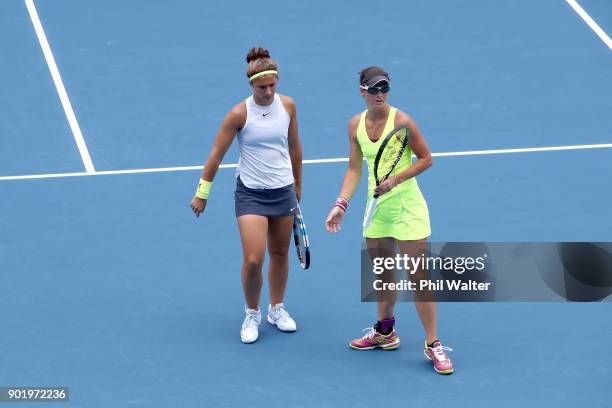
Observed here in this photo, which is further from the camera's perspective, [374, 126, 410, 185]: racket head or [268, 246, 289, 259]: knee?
[268, 246, 289, 259]: knee

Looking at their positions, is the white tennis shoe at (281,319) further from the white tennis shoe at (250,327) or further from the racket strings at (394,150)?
the racket strings at (394,150)

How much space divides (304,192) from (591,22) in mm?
5272

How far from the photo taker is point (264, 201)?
9.85 meters

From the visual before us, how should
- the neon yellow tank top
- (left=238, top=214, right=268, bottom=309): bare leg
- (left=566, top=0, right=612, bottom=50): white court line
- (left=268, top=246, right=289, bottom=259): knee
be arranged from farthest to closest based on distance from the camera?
(left=566, top=0, right=612, bottom=50): white court line
(left=268, top=246, right=289, bottom=259): knee
(left=238, top=214, right=268, bottom=309): bare leg
the neon yellow tank top

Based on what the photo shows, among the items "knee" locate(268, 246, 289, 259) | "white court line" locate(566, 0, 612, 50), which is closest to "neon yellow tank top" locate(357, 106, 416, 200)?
"knee" locate(268, 246, 289, 259)

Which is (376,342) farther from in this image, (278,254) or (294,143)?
(294,143)

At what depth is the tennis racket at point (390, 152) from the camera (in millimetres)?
9242

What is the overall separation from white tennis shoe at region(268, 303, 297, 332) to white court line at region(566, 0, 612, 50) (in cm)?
661

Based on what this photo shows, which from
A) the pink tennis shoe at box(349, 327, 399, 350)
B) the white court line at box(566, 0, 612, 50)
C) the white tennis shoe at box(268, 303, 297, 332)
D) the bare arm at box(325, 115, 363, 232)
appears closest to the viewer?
the bare arm at box(325, 115, 363, 232)

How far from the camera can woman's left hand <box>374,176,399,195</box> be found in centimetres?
922

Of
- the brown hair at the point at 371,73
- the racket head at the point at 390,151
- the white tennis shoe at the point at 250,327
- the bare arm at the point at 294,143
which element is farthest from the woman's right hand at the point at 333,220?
the white tennis shoe at the point at 250,327

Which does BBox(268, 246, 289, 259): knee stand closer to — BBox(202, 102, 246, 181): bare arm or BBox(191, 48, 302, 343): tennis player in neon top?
BBox(191, 48, 302, 343): tennis player in neon top

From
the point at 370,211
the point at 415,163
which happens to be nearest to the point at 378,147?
the point at 415,163

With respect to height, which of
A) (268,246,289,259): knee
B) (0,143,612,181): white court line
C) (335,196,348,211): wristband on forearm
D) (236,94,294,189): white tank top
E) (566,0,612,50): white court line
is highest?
(566,0,612,50): white court line
